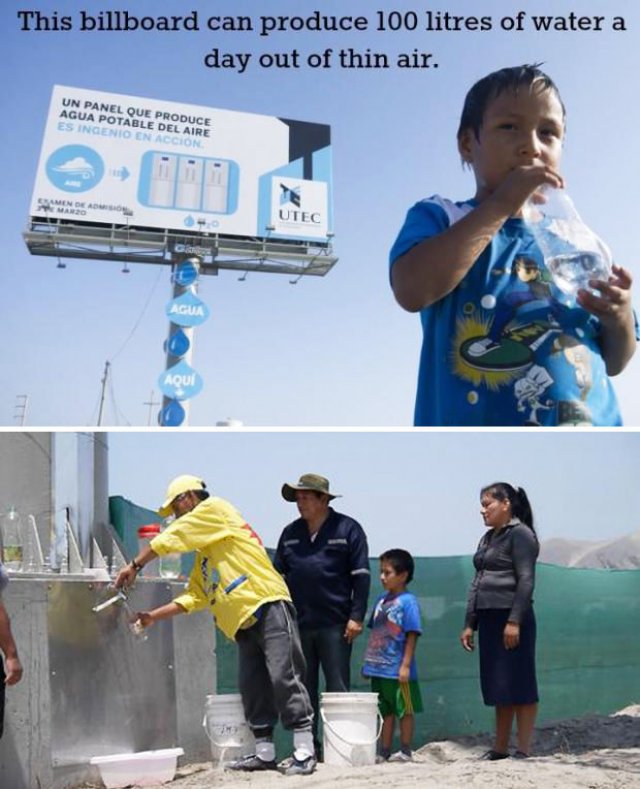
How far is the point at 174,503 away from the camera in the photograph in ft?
10.7

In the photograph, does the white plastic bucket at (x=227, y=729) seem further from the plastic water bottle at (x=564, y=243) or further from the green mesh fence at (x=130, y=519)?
the plastic water bottle at (x=564, y=243)

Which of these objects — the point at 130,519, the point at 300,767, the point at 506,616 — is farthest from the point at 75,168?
the point at 300,767

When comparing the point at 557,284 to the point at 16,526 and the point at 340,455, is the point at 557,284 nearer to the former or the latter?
the point at 340,455

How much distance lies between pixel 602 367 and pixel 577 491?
3.31 feet

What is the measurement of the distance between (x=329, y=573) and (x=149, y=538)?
0.64 m

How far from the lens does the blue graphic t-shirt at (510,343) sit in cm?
261

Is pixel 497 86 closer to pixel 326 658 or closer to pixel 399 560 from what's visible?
pixel 399 560

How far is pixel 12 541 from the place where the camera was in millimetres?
3254

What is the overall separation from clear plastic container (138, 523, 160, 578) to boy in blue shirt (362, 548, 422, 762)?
0.76 m

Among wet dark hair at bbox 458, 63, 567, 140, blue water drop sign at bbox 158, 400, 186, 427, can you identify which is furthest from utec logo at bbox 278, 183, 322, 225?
wet dark hair at bbox 458, 63, 567, 140

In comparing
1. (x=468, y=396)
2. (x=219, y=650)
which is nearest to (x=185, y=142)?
(x=219, y=650)

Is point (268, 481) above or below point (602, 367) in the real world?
below

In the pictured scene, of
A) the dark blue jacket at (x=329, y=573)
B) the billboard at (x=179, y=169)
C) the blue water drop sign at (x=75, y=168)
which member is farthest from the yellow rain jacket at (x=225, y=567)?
the blue water drop sign at (x=75, y=168)

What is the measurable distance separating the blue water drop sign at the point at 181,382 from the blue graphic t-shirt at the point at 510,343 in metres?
10.7
